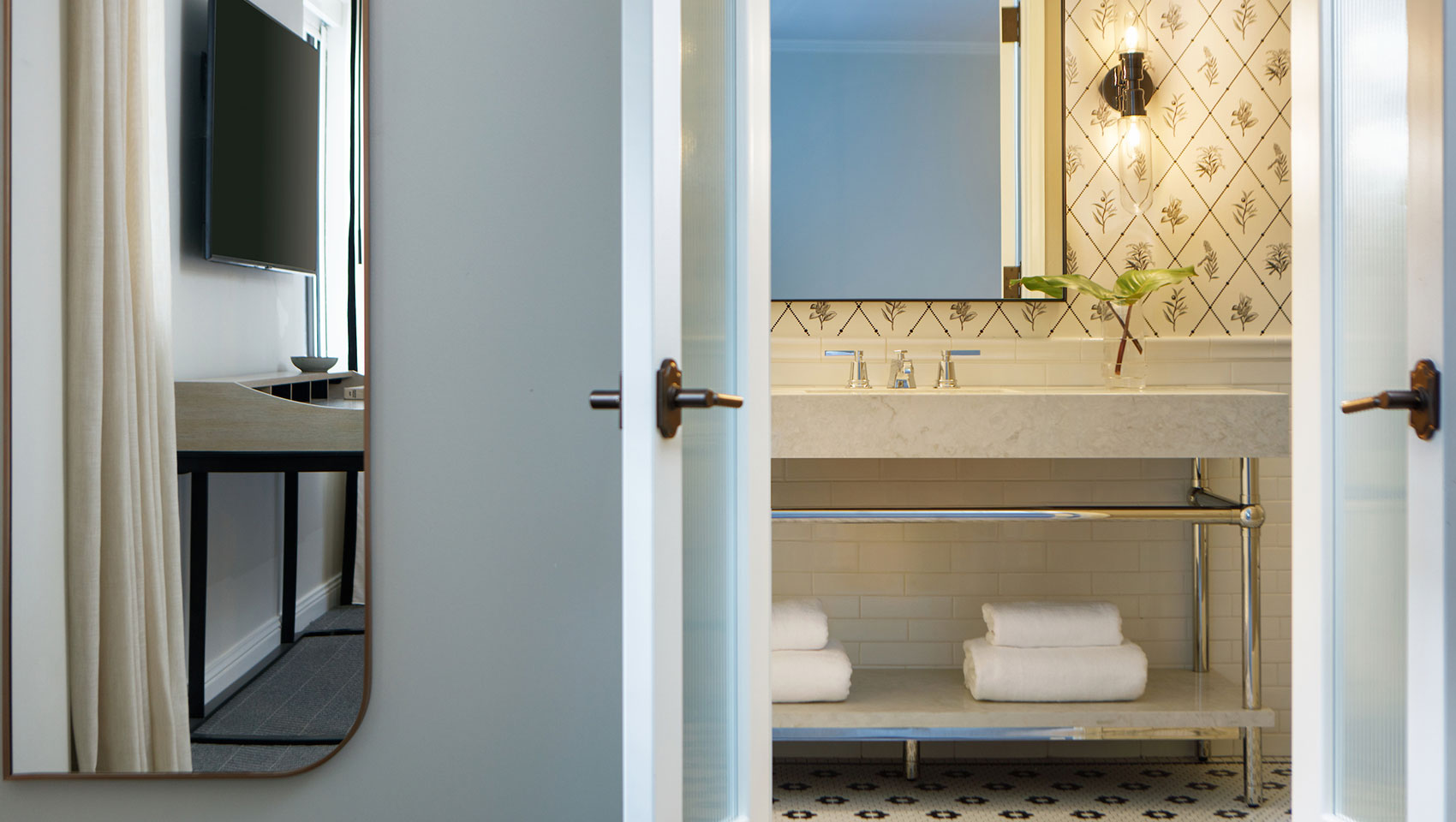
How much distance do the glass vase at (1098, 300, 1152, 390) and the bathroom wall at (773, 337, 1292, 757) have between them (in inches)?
9.4

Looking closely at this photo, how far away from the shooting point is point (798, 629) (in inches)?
89.1

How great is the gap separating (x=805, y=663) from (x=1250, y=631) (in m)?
1.00

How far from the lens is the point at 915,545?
2.58 meters

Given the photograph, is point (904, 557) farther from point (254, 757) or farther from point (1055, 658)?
point (254, 757)

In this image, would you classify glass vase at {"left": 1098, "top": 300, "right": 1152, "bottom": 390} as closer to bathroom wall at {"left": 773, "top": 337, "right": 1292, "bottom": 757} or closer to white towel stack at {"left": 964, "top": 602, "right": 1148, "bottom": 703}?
bathroom wall at {"left": 773, "top": 337, "right": 1292, "bottom": 757}

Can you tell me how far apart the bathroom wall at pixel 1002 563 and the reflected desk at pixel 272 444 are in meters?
1.33

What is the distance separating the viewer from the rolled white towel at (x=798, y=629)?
2254 mm

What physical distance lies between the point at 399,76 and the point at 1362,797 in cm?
174

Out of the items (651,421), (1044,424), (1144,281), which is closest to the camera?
(651,421)

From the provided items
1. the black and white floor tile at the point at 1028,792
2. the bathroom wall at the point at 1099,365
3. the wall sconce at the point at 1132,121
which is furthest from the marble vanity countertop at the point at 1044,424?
the black and white floor tile at the point at 1028,792

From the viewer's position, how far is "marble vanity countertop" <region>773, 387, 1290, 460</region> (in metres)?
2.09

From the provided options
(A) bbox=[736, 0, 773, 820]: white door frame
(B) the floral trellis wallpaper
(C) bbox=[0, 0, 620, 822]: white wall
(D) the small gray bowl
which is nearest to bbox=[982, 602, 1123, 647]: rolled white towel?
(B) the floral trellis wallpaper

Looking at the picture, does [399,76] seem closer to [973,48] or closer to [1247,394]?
[973,48]

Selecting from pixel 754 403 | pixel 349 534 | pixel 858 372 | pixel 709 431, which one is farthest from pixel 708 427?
pixel 858 372
